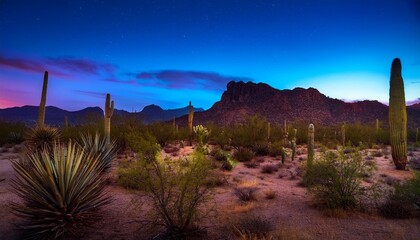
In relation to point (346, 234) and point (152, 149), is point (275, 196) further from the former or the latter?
point (152, 149)

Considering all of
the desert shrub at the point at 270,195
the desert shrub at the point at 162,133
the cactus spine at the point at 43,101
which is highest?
the cactus spine at the point at 43,101

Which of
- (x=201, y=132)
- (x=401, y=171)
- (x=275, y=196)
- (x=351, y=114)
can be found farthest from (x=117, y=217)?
(x=351, y=114)

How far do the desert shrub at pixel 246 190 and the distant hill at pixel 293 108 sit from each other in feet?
137

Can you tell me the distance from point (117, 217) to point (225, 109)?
60674 mm

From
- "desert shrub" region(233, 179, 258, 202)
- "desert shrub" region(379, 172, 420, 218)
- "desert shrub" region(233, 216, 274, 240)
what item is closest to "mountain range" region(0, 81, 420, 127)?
"desert shrub" region(233, 179, 258, 202)

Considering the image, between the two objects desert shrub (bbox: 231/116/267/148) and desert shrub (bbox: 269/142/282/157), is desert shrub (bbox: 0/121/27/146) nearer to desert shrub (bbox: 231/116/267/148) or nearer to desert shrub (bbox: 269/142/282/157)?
desert shrub (bbox: 231/116/267/148)

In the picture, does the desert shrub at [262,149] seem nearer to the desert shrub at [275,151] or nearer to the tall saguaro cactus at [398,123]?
the desert shrub at [275,151]

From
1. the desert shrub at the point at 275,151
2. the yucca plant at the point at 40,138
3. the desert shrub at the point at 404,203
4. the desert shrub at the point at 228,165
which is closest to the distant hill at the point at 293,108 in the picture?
the desert shrub at the point at 275,151

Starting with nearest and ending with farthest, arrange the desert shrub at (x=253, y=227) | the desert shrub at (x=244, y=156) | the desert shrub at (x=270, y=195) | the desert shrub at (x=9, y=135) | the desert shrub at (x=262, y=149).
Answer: the desert shrub at (x=253, y=227)
the desert shrub at (x=270, y=195)
the desert shrub at (x=244, y=156)
the desert shrub at (x=262, y=149)
the desert shrub at (x=9, y=135)

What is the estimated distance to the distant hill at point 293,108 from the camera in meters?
53.4

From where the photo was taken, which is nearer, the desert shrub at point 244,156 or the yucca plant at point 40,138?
the yucca plant at point 40,138

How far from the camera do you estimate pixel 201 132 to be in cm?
1369

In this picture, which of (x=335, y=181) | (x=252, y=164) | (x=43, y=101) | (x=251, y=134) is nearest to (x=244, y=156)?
(x=252, y=164)

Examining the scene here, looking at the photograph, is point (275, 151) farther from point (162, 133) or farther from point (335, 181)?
point (335, 181)
